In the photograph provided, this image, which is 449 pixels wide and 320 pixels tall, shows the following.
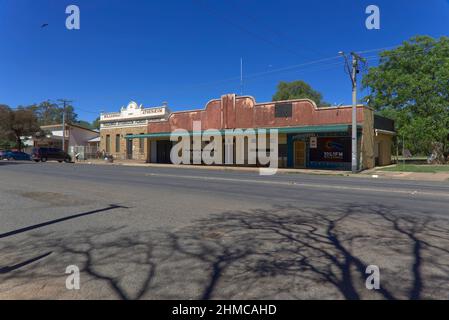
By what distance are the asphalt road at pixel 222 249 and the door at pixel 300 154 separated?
66.7 ft

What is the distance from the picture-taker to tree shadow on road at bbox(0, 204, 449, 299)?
154 inches

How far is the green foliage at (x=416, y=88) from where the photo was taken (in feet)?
107

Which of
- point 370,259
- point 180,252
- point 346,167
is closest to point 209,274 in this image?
point 180,252

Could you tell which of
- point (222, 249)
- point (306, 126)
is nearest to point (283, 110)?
point (306, 126)

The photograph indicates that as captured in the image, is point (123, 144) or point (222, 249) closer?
point (222, 249)

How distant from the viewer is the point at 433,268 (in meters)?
4.61

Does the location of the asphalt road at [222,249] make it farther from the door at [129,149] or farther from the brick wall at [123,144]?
the door at [129,149]

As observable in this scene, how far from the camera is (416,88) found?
3450cm

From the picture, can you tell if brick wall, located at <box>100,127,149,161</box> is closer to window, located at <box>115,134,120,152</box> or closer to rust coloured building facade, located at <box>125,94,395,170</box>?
window, located at <box>115,134,120,152</box>

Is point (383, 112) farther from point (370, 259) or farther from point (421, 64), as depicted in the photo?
point (370, 259)

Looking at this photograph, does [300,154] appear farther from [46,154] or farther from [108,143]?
[108,143]

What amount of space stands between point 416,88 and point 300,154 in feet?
46.2

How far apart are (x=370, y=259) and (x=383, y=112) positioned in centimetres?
3715
